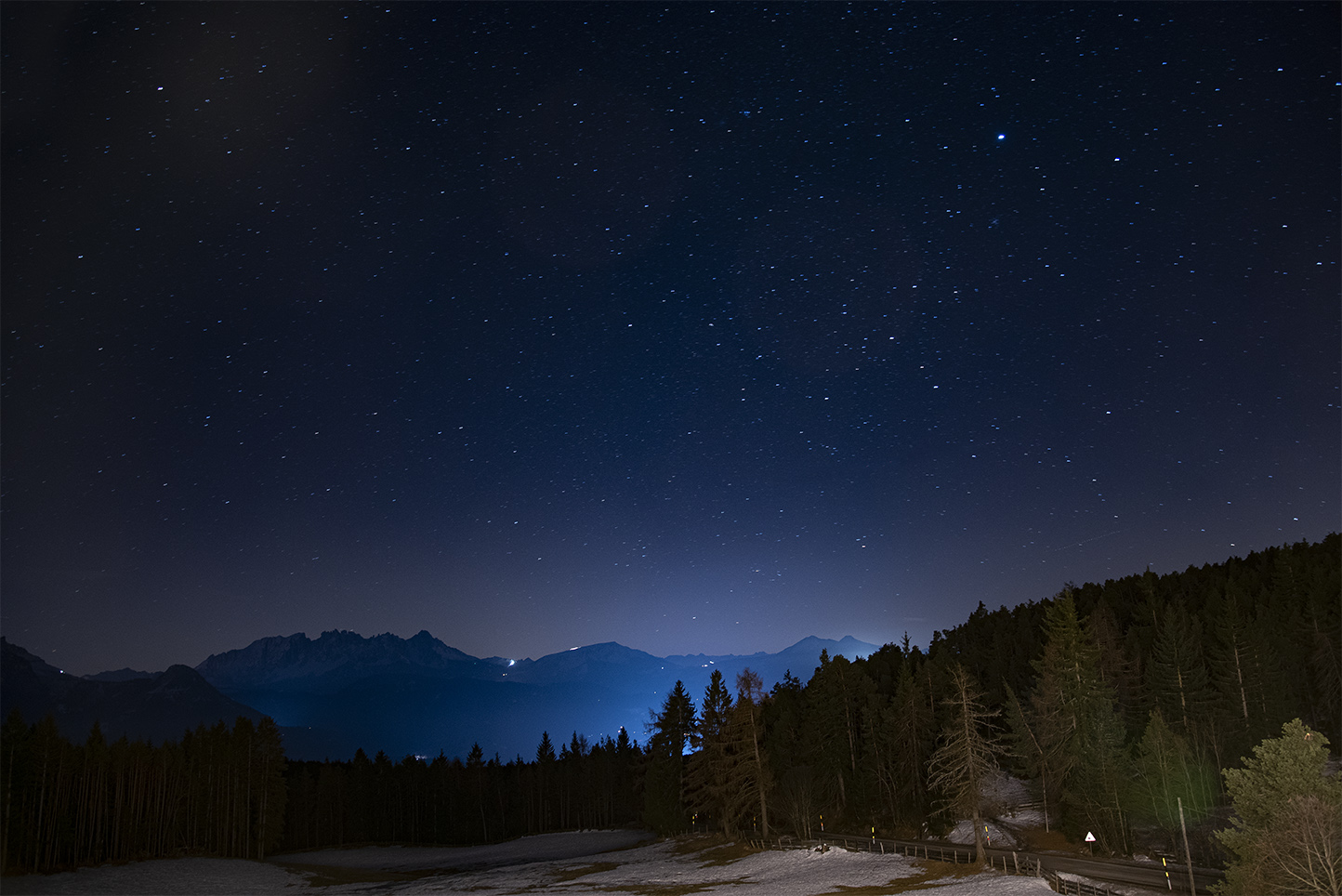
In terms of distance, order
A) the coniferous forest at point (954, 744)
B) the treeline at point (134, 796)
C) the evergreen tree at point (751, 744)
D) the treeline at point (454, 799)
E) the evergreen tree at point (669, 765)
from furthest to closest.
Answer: the treeline at point (454, 799) < the evergreen tree at point (669, 765) < the evergreen tree at point (751, 744) < the treeline at point (134, 796) < the coniferous forest at point (954, 744)

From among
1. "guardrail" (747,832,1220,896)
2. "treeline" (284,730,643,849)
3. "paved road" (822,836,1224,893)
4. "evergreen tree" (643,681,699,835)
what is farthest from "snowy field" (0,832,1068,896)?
"treeline" (284,730,643,849)

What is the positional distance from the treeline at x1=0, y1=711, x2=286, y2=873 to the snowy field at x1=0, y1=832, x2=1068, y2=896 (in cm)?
440

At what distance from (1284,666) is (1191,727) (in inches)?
577

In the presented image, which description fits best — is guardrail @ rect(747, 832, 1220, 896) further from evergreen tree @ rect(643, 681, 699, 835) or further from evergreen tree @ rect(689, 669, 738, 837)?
evergreen tree @ rect(643, 681, 699, 835)

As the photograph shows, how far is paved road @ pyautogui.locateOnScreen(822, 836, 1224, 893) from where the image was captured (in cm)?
3975

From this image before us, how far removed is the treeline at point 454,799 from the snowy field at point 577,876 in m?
28.2

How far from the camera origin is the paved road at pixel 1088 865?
3975 cm

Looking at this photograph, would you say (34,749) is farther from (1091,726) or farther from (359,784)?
(1091,726)

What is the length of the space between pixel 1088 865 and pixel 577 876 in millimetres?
39946

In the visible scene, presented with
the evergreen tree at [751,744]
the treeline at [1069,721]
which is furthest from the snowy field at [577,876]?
the treeline at [1069,721]

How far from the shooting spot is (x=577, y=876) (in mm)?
68438

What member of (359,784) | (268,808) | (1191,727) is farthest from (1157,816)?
(359,784)

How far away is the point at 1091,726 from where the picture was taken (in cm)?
5697

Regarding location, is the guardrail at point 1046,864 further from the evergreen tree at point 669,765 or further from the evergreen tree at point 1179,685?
the evergreen tree at point 669,765
